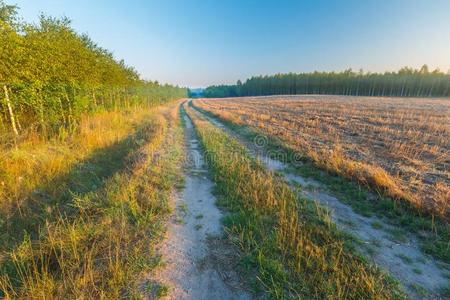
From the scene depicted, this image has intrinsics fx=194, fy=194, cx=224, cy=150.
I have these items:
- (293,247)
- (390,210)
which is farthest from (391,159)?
(293,247)

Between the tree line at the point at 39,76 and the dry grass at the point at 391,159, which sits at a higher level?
the tree line at the point at 39,76

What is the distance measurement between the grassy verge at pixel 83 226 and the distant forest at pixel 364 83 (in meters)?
93.1

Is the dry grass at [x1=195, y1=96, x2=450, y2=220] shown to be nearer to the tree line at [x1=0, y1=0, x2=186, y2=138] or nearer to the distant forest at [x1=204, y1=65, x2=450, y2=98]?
the tree line at [x1=0, y1=0, x2=186, y2=138]

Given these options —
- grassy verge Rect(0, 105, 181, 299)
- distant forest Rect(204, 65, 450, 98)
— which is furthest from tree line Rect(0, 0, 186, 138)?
distant forest Rect(204, 65, 450, 98)

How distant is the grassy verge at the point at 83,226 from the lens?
2.62 meters

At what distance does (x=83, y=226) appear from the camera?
3.63 meters

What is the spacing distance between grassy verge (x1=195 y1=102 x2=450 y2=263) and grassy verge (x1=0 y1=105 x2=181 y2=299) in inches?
175

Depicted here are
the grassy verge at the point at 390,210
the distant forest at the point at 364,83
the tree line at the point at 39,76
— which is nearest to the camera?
the grassy verge at the point at 390,210

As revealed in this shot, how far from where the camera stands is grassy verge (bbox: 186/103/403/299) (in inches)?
100

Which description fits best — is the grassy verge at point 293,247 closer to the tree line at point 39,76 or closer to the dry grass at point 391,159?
the dry grass at point 391,159

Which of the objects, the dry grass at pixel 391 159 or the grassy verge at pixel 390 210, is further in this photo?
the dry grass at pixel 391 159

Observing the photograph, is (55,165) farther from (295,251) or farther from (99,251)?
(295,251)

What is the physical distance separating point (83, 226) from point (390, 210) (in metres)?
6.37

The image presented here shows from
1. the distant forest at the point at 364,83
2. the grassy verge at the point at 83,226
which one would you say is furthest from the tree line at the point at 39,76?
the distant forest at the point at 364,83
